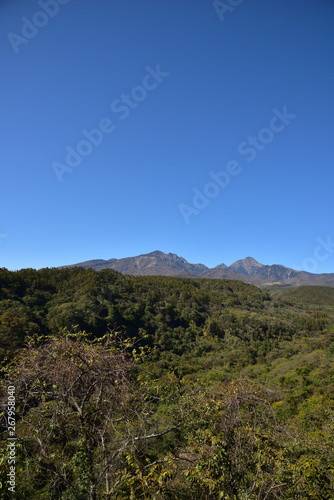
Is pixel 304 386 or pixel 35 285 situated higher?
pixel 35 285

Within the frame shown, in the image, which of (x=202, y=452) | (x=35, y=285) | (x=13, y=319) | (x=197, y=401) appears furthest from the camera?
(x=35, y=285)

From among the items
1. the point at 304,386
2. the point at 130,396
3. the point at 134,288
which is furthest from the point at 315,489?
the point at 134,288

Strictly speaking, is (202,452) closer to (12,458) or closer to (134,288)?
(12,458)

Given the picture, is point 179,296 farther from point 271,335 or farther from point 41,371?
point 41,371

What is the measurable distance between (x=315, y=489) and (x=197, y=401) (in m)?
2.76

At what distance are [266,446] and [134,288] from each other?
→ 7327 cm

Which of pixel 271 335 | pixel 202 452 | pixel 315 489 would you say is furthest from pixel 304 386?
pixel 271 335

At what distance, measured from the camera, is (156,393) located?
516cm

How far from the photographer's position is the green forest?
4.00m

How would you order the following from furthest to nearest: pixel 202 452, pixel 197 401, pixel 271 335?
pixel 271 335, pixel 197 401, pixel 202 452

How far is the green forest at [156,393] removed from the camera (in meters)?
4.00

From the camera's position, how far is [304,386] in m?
26.8

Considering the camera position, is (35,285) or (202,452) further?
(35,285)

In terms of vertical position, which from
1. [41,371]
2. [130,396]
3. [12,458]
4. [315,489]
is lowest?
[315,489]
